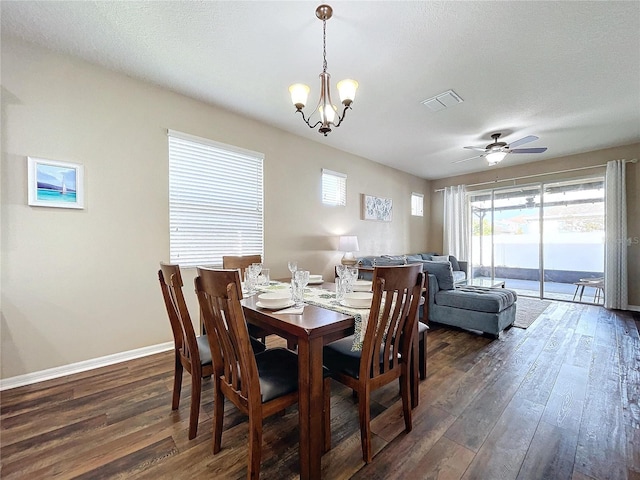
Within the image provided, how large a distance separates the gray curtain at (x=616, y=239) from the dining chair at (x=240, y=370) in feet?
19.0

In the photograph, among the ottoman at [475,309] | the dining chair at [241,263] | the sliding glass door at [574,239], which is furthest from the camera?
the sliding glass door at [574,239]

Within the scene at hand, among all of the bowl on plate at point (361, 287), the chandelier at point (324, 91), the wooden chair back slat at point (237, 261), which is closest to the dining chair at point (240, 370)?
the bowl on plate at point (361, 287)

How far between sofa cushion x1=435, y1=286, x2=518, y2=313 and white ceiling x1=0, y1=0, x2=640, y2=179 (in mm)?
2284

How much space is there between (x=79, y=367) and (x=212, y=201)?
2.01 metres

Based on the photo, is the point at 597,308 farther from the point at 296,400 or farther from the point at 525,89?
the point at 296,400

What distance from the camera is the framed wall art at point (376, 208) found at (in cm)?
532

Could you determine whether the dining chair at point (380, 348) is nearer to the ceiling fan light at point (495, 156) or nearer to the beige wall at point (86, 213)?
the beige wall at point (86, 213)

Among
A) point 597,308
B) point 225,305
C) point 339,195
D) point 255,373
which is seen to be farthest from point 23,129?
point 597,308

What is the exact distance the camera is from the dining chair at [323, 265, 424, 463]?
1.42 metres

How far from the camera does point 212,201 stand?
130 inches

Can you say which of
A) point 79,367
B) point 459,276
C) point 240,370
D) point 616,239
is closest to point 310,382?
point 240,370

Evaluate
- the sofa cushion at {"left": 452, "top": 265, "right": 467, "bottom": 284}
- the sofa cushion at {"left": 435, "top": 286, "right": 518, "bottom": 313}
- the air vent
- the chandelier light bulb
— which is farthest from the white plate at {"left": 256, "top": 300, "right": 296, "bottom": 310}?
the sofa cushion at {"left": 452, "top": 265, "right": 467, "bottom": 284}

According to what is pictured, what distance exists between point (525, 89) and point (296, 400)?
3.66m

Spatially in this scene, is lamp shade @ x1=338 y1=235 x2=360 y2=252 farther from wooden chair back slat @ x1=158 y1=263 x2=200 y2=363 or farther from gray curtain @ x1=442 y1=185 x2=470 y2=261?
gray curtain @ x1=442 y1=185 x2=470 y2=261
